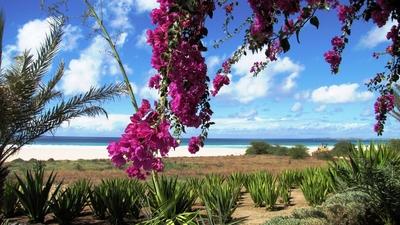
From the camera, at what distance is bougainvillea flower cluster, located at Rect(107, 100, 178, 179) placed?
2.55 meters

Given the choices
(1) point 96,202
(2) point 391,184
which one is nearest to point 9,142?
(1) point 96,202

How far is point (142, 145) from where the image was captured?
8.38 feet

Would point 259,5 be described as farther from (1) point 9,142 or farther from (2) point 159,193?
(1) point 9,142

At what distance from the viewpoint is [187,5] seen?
2629 mm

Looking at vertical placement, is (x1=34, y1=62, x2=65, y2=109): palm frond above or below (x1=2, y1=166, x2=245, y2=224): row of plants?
above

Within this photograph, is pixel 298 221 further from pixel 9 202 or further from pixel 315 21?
pixel 9 202

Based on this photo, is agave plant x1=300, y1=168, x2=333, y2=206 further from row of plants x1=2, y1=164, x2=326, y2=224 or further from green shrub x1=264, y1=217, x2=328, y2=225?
green shrub x1=264, y1=217, x2=328, y2=225

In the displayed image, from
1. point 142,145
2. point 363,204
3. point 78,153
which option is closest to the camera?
point 142,145

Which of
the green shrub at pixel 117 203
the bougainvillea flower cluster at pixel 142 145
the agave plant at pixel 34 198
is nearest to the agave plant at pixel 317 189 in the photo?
the green shrub at pixel 117 203

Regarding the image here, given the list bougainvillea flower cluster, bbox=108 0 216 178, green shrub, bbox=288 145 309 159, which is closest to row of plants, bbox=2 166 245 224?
bougainvillea flower cluster, bbox=108 0 216 178

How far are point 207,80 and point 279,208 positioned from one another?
27.1 feet

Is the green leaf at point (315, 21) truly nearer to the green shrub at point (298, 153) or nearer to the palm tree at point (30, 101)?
the palm tree at point (30, 101)

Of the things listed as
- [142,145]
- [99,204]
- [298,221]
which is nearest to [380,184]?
[298,221]

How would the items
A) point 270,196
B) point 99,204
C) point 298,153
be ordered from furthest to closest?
point 298,153, point 270,196, point 99,204
